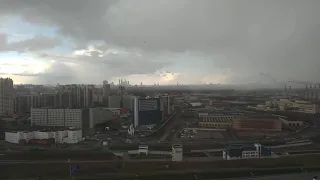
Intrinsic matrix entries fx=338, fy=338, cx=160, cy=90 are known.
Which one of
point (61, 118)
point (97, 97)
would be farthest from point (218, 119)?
point (97, 97)

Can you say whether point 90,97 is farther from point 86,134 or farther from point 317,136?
point 317,136

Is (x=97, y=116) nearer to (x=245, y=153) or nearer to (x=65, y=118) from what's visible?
(x=65, y=118)

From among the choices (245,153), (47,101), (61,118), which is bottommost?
(245,153)

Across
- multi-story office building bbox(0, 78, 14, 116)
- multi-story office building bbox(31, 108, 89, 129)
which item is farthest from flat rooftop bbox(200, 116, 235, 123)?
multi-story office building bbox(0, 78, 14, 116)

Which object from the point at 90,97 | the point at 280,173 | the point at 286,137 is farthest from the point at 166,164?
the point at 90,97

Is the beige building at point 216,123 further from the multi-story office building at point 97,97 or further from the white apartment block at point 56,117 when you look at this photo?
the multi-story office building at point 97,97
